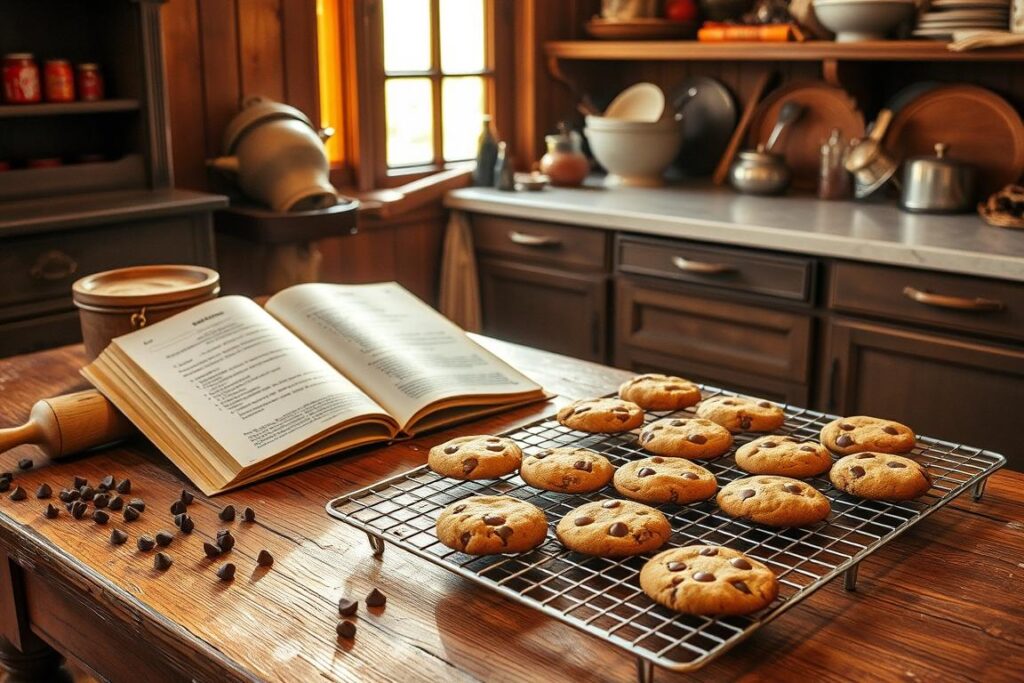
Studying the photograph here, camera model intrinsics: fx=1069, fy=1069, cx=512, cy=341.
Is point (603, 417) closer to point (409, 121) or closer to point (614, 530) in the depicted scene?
point (614, 530)

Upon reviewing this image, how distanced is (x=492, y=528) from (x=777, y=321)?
71.5 inches

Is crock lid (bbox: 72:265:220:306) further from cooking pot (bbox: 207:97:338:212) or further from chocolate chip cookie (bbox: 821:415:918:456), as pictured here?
cooking pot (bbox: 207:97:338:212)

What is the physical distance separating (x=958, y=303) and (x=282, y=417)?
1591mm

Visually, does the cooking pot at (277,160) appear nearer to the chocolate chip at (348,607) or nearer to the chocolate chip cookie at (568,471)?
the chocolate chip cookie at (568,471)

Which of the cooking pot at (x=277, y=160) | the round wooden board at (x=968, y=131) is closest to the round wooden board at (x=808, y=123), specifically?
the round wooden board at (x=968, y=131)

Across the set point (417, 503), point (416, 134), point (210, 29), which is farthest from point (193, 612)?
point (416, 134)

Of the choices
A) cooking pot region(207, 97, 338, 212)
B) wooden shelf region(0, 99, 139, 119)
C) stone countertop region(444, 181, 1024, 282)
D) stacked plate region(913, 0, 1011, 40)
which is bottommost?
stone countertop region(444, 181, 1024, 282)

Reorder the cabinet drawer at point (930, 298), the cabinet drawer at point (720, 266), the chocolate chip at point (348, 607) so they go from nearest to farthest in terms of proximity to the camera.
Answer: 1. the chocolate chip at point (348, 607)
2. the cabinet drawer at point (930, 298)
3. the cabinet drawer at point (720, 266)

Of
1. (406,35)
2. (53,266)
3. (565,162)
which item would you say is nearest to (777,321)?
(565,162)

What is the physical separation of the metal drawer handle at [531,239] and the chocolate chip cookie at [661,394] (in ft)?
5.63

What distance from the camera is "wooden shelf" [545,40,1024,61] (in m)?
2.67

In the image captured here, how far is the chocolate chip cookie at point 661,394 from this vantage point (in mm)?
1355

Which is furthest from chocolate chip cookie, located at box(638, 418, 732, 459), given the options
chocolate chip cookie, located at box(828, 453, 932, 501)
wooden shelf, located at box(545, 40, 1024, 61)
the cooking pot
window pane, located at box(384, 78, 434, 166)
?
window pane, located at box(384, 78, 434, 166)

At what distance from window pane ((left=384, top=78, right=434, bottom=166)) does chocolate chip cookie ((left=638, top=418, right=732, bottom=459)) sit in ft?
7.40
